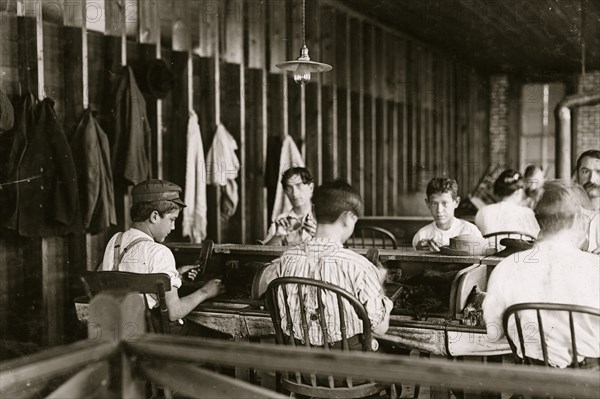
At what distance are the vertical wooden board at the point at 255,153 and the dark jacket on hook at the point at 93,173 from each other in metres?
2.34

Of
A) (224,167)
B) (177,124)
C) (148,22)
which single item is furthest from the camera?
(224,167)

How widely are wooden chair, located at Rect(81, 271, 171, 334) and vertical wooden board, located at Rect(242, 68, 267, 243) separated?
4.13 metres

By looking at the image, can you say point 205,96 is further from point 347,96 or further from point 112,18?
point 347,96

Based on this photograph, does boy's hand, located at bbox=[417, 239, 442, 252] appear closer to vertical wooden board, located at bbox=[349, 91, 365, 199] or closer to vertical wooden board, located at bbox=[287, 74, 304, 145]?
vertical wooden board, located at bbox=[287, 74, 304, 145]

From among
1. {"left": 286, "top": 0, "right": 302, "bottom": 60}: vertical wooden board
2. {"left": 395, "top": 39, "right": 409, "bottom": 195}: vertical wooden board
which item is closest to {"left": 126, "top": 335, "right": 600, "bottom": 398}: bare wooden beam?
{"left": 286, "top": 0, "right": 302, "bottom": 60}: vertical wooden board

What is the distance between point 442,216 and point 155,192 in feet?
6.98

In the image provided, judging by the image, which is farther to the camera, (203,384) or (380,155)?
(380,155)

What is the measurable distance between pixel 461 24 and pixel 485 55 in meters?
2.76

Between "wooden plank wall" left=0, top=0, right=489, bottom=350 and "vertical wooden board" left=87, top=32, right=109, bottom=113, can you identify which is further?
"vertical wooden board" left=87, top=32, right=109, bottom=113

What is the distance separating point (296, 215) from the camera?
5.27 metres

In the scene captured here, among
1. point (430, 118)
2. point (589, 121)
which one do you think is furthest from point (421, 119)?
point (589, 121)

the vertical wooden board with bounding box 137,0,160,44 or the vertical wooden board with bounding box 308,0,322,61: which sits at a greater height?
the vertical wooden board with bounding box 308,0,322,61

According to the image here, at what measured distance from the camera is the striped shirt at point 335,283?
115 inches

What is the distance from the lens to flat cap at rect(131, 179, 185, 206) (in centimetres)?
353
